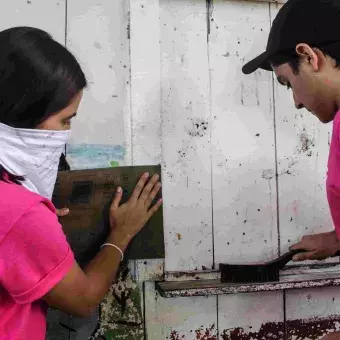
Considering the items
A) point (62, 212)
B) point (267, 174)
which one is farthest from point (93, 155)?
point (267, 174)

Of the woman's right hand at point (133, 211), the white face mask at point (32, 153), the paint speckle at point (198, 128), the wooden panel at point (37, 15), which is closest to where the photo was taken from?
the white face mask at point (32, 153)

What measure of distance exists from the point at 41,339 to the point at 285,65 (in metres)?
0.62

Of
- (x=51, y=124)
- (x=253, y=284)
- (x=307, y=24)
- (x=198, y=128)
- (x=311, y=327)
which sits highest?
(x=307, y=24)

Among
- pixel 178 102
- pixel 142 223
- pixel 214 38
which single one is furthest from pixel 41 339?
pixel 214 38

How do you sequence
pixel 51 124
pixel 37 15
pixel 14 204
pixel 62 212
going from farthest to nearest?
pixel 37 15
pixel 62 212
pixel 51 124
pixel 14 204

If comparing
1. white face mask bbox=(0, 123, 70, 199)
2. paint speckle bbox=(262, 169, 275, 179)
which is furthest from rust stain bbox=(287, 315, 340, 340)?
white face mask bbox=(0, 123, 70, 199)

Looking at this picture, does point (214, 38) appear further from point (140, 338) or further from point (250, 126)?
point (140, 338)

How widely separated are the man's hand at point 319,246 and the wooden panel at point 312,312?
213mm

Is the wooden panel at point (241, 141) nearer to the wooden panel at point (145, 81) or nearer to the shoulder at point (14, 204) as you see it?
the wooden panel at point (145, 81)

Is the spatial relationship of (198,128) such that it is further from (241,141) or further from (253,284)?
(253,284)

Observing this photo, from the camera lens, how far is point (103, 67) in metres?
1.09

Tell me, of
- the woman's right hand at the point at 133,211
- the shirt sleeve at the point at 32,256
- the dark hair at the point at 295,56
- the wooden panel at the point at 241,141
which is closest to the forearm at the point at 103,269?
the woman's right hand at the point at 133,211

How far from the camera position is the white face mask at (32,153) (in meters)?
0.73

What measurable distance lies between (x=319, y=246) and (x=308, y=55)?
0.43 meters
